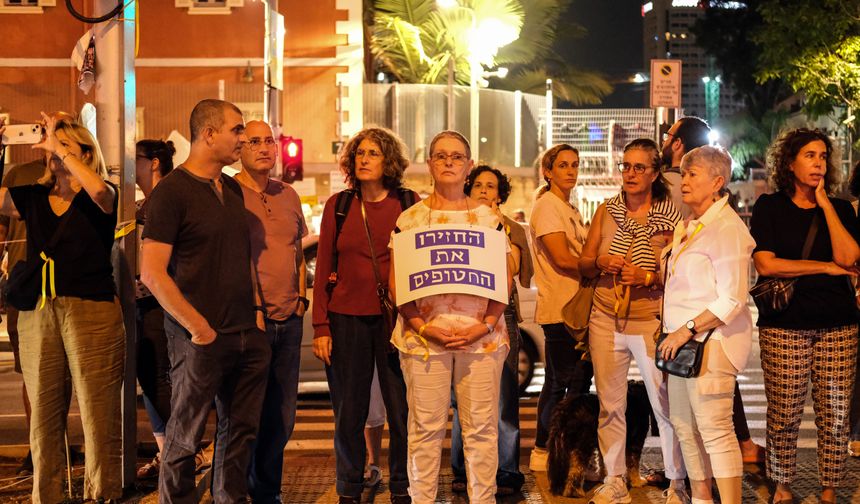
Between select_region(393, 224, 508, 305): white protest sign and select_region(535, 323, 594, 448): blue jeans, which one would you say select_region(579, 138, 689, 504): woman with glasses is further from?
select_region(393, 224, 508, 305): white protest sign

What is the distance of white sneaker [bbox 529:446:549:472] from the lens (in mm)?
7133

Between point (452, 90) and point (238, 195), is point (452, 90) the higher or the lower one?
the higher one

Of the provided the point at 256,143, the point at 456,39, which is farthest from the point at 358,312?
the point at 456,39

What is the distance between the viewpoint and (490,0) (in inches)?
1187

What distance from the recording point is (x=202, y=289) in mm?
5285

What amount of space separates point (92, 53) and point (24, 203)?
3.90 feet

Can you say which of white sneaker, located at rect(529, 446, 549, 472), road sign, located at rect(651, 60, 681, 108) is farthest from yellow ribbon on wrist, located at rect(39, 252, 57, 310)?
road sign, located at rect(651, 60, 681, 108)

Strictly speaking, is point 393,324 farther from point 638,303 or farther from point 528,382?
point 528,382

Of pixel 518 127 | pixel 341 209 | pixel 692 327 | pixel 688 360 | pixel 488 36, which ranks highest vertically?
pixel 488 36

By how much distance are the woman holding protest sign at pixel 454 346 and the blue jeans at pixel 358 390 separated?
532 mm

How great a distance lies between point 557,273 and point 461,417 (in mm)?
1739

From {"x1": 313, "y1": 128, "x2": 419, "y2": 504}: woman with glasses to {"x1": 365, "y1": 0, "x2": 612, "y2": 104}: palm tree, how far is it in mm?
22220

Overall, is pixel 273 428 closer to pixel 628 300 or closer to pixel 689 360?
pixel 628 300

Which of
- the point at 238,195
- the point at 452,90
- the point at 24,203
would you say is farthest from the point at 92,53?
the point at 452,90
